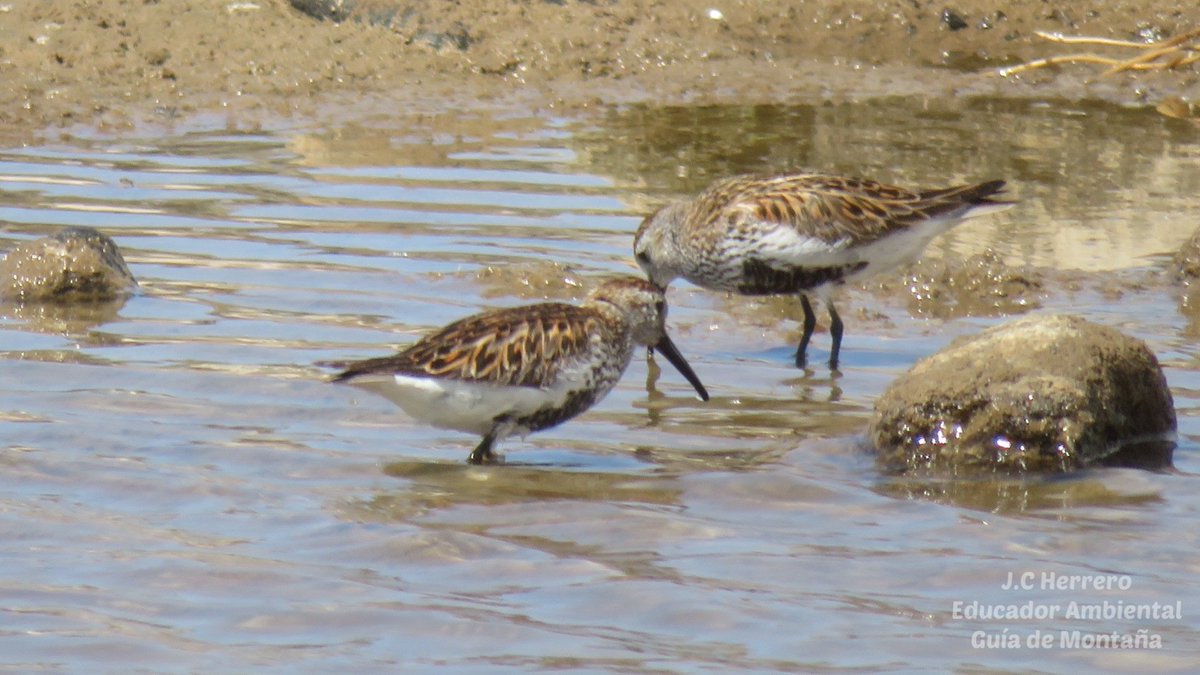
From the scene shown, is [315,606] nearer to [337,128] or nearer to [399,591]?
[399,591]

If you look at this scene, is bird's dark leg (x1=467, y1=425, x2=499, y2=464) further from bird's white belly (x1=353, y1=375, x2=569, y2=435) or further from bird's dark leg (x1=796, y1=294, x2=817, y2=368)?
bird's dark leg (x1=796, y1=294, x2=817, y2=368)

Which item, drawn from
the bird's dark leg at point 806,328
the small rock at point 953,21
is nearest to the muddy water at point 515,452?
the bird's dark leg at point 806,328

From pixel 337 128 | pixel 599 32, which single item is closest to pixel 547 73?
pixel 599 32

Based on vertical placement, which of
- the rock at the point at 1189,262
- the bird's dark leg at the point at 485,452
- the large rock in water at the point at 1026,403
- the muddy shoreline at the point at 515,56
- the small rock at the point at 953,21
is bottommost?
the bird's dark leg at the point at 485,452

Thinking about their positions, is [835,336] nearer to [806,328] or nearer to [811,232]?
[806,328]

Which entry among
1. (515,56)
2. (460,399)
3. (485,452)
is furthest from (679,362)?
(515,56)

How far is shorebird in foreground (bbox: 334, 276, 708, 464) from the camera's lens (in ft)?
25.6

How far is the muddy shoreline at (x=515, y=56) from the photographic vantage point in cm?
1515

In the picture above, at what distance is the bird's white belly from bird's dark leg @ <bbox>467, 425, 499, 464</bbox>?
0.08 feet

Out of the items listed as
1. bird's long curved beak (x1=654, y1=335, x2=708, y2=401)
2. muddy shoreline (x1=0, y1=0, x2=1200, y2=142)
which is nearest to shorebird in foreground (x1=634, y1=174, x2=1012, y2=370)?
bird's long curved beak (x1=654, y1=335, x2=708, y2=401)

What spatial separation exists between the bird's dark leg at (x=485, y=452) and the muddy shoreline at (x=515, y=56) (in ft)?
23.6

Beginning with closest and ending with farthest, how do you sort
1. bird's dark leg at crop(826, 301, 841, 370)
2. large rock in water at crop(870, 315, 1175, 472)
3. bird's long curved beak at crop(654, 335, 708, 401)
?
large rock in water at crop(870, 315, 1175, 472), bird's long curved beak at crop(654, 335, 708, 401), bird's dark leg at crop(826, 301, 841, 370)

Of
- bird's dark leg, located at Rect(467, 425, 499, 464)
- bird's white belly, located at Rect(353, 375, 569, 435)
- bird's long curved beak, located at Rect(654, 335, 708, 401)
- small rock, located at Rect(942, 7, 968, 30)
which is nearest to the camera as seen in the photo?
bird's white belly, located at Rect(353, 375, 569, 435)

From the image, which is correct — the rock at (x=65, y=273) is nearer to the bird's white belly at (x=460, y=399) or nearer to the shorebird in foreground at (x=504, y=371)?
the shorebird in foreground at (x=504, y=371)
